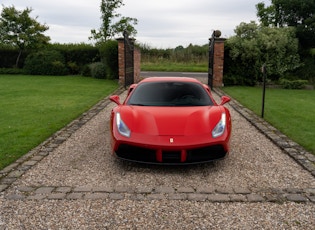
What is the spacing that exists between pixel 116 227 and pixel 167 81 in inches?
129

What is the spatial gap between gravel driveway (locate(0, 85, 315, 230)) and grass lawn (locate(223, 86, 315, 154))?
3.85 ft

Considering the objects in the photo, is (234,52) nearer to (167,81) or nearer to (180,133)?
(167,81)

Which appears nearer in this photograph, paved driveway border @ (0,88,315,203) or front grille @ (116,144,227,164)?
paved driveway border @ (0,88,315,203)

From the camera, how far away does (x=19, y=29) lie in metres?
Result: 22.2

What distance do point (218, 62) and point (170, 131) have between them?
11.3 m

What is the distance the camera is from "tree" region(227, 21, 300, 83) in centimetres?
1495

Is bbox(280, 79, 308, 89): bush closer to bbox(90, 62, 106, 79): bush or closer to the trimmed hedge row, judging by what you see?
bbox(90, 62, 106, 79): bush

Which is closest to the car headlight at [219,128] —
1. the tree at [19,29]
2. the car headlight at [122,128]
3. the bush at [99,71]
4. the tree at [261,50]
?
the car headlight at [122,128]

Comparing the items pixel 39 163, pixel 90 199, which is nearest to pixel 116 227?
pixel 90 199

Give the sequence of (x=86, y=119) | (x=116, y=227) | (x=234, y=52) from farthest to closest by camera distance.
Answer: (x=234, y=52) < (x=86, y=119) < (x=116, y=227)

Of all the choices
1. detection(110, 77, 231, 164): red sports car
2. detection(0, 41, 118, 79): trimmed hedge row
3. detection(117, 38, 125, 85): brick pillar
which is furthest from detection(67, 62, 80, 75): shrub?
detection(110, 77, 231, 164): red sports car

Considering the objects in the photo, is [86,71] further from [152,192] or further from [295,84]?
[152,192]

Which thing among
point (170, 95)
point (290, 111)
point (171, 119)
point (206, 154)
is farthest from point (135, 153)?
point (290, 111)

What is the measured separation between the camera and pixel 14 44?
22.3 meters
